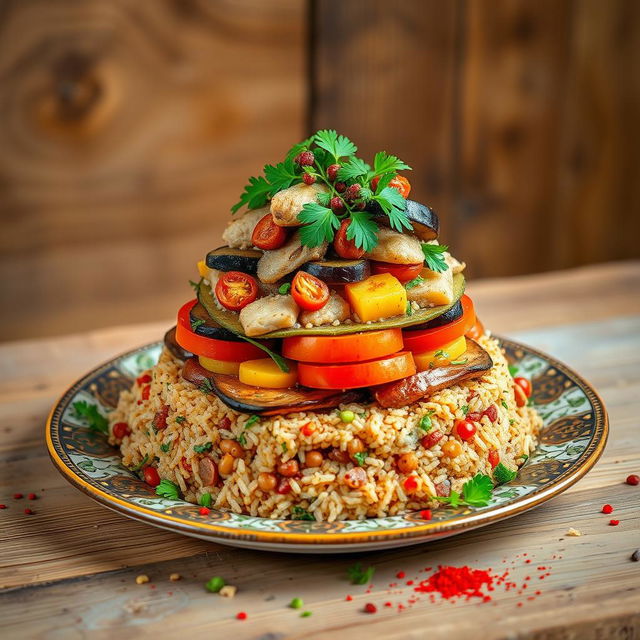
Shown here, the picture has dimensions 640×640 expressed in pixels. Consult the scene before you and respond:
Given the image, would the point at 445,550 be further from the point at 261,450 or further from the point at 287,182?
the point at 287,182

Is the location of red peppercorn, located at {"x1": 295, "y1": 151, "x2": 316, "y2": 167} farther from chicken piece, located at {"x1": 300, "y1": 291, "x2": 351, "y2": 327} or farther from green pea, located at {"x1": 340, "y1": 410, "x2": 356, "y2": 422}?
green pea, located at {"x1": 340, "y1": 410, "x2": 356, "y2": 422}

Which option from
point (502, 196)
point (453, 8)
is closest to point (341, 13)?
point (453, 8)

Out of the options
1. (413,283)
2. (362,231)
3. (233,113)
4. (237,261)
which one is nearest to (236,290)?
(237,261)

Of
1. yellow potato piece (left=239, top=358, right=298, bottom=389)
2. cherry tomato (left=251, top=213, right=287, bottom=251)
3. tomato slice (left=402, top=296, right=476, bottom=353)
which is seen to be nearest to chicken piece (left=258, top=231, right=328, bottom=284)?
cherry tomato (left=251, top=213, right=287, bottom=251)

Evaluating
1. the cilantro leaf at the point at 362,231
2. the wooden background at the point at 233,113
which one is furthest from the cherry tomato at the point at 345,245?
the wooden background at the point at 233,113

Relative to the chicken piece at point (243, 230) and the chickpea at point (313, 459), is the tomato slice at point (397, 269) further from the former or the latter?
the chickpea at point (313, 459)
